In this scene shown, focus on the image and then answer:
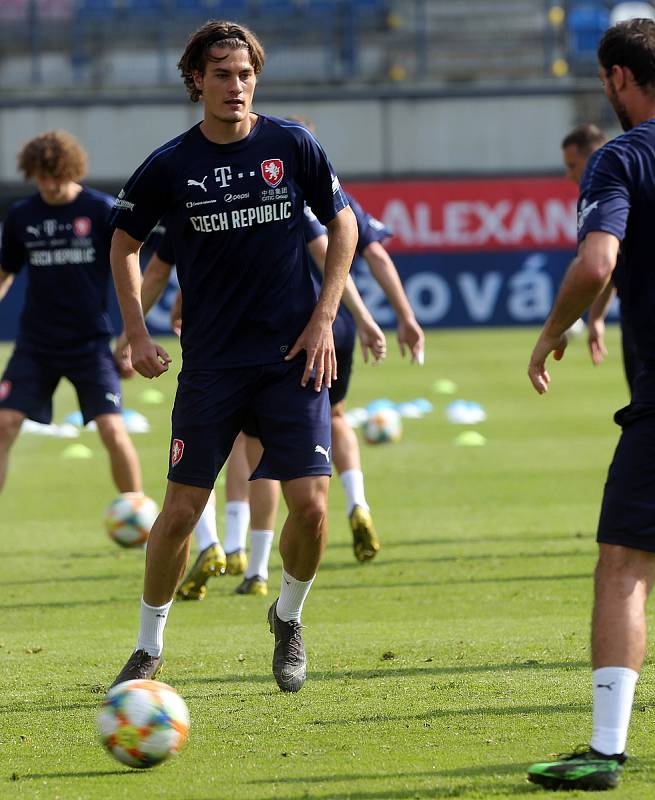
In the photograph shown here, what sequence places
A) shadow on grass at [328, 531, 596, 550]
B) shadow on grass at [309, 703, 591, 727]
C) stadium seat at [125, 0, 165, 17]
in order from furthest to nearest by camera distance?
stadium seat at [125, 0, 165, 17]
shadow on grass at [328, 531, 596, 550]
shadow on grass at [309, 703, 591, 727]

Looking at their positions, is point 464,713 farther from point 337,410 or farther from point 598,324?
point 598,324

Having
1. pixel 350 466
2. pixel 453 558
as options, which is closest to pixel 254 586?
pixel 350 466

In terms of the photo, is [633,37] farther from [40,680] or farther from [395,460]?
[395,460]

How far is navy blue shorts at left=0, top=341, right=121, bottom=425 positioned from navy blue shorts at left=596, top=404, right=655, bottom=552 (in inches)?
203

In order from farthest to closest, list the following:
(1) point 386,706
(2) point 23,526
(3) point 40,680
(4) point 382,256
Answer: (2) point 23,526 → (4) point 382,256 → (3) point 40,680 → (1) point 386,706

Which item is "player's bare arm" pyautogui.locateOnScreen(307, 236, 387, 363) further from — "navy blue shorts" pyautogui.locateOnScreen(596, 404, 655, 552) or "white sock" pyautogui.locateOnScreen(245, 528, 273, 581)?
"navy blue shorts" pyautogui.locateOnScreen(596, 404, 655, 552)

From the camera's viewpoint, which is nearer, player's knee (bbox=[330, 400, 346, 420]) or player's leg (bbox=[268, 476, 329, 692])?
player's leg (bbox=[268, 476, 329, 692])

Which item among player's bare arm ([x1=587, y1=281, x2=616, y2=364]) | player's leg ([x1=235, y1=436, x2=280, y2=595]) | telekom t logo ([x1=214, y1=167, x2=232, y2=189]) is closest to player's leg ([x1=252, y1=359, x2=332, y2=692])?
telekom t logo ([x1=214, y1=167, x2=232, y2=189])

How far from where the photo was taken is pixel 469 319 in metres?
27.5

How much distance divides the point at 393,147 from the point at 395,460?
60.9 ft

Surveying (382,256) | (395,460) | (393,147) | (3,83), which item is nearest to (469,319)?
(393,147)

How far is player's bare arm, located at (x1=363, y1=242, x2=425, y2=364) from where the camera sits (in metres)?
7.36

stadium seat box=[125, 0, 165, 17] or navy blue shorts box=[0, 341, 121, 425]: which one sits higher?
stadium seat box=[125, 0, 165, 17]

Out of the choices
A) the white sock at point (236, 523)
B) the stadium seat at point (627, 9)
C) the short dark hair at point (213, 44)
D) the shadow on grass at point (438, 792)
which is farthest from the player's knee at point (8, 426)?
the stadium seat at point (627, 9)
